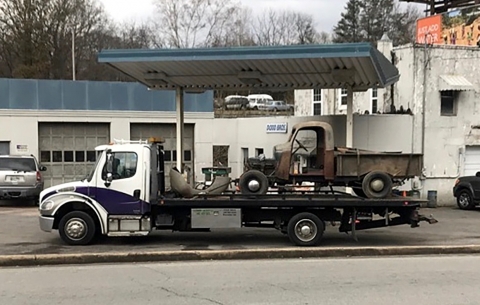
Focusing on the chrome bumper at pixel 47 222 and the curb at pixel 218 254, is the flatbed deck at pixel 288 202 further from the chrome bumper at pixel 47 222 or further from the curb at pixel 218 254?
the chrome bumper at pixel 47 222

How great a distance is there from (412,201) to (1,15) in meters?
49.7

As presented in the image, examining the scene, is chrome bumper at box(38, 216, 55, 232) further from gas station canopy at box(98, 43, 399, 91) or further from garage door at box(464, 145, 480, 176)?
garage door at box(464, 145, 480, 176)

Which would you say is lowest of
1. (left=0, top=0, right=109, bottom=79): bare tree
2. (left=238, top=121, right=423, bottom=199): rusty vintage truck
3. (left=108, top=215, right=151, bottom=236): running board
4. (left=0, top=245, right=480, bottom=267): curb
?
(left=0, top=245, right=480, bottom=267): curb

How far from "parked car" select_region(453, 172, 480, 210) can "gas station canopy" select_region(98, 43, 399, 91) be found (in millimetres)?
5195

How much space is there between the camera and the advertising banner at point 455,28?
29391mm

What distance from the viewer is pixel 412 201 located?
38.2ft

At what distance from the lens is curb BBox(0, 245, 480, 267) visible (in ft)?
33.2

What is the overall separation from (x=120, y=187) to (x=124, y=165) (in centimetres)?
47

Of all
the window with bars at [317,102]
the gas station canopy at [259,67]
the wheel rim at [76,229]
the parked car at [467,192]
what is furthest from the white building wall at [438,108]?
the wheel rim at [76,229]

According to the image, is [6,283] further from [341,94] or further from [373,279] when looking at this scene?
[341,94]

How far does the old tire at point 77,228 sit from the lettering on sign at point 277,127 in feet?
40.9

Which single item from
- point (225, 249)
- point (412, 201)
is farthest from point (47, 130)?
point (412, 201)

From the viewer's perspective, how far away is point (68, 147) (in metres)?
24.2

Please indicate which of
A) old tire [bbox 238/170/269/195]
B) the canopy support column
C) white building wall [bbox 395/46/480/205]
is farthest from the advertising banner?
old tire [bbox 238/170/269/195]
